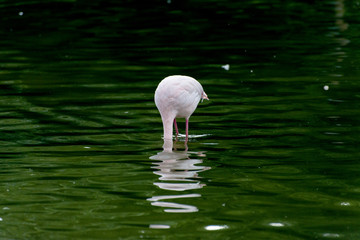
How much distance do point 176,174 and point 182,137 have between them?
224 centimetres

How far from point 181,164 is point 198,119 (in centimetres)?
282

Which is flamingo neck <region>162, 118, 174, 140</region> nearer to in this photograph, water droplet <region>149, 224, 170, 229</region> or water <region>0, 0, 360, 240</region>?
water <region>0, 0, 360, 240</region>

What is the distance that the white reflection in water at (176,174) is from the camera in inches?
300

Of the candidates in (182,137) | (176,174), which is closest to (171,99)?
(182,137)

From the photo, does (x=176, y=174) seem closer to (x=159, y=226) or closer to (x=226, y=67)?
(x=159, y=226)

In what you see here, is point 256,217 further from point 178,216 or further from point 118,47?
point 118,47

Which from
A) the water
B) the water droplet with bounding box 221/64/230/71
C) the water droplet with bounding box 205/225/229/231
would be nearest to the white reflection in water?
the water

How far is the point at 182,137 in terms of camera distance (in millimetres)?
10953

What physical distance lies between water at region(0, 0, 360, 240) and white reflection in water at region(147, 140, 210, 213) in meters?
0.02

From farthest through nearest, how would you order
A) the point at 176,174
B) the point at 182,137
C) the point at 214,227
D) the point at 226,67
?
1. the point at 226,67
2. the point at 182,137
3. the point at 176,174
4. the point at 214,227

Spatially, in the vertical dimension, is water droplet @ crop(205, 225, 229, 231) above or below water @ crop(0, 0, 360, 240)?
below

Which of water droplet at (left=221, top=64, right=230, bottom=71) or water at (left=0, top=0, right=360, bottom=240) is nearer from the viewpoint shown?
water at (left=0, top=0, right=360, bottom=240)

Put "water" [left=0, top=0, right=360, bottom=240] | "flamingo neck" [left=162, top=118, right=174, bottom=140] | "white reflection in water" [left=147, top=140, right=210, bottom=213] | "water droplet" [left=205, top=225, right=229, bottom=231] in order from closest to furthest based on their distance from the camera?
"water droplet" [left=205, top=225, right=229, bottom=231] → "water" [left=0, top=0, right=360, bottom=240] → "white reflection in water" [left=147, top=140, right=210, bottom=213] → "flamingo neck" [left=162, top=118, right=174, bottom=140]

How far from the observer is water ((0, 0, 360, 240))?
7309 mm
